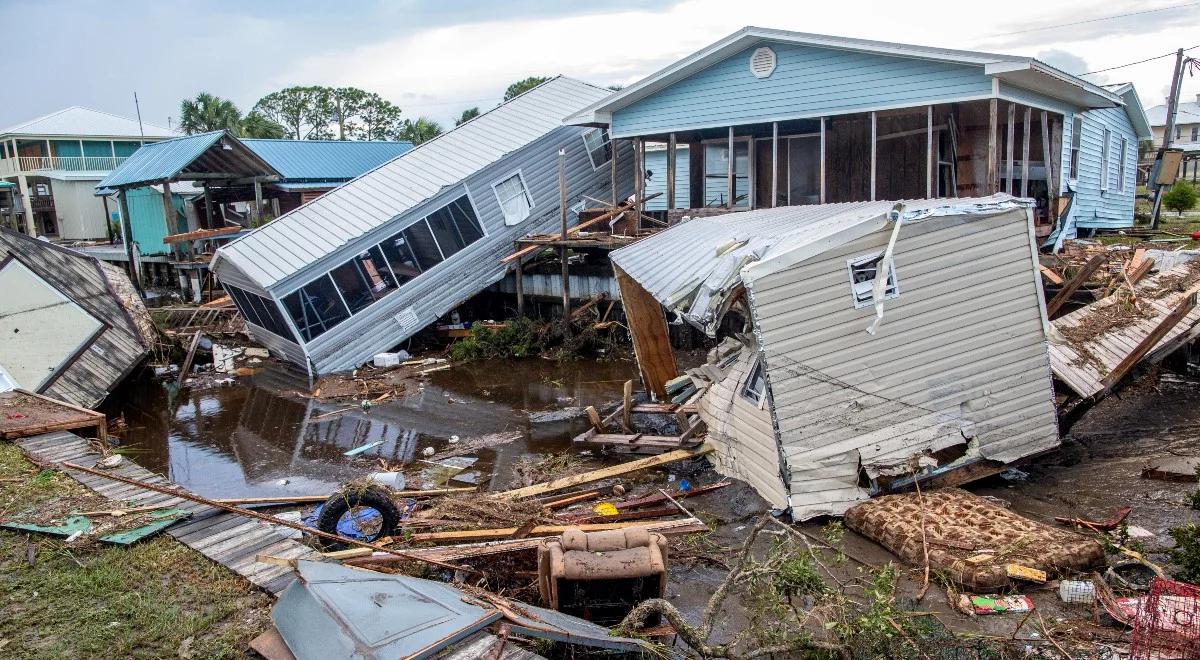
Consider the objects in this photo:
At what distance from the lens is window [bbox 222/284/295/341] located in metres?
18.5

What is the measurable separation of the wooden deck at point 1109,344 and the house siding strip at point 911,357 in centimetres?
80

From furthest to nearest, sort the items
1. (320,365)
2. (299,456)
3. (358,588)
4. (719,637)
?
(320,365) → (299,456) → (719,637) → (358,588)

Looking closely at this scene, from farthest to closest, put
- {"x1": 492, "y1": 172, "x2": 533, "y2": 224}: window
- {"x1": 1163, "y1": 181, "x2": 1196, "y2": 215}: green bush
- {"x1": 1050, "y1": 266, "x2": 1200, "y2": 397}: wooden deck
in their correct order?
{"x1": 1163, "y1": 181, "x2": 1196, "y2": 215}: green bush → {"x1": 492, "y1": 172, "x2": 533, "y2": 224}: window → {"x1": 1050, "y1": 266, "x2": 1200, "y2": 397}: wooden deck

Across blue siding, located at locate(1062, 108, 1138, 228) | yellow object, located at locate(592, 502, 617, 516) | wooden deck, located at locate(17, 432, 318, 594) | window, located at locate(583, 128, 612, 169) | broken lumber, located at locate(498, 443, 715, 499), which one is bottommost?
broken lumber, located at locate(498, 443, 715, 499)

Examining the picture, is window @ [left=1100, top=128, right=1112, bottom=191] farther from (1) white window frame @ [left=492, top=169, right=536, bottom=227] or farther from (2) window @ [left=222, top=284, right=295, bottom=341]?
(2) window @ [left=222, top=284, right=295, bottom=341]

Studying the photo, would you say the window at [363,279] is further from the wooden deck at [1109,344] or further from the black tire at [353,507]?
the wooden deck at [1109,344]

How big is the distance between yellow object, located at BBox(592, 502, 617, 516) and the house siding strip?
213 cm

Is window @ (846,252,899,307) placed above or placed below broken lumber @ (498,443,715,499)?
above

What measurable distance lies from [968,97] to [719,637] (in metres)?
11.6

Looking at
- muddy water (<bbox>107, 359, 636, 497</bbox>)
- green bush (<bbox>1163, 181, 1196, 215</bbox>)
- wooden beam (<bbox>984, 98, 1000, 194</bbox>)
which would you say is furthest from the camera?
green bush (<bbox>1163, 181, 1196, 215</bbox>)

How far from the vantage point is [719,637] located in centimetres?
732

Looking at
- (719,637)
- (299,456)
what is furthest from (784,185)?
(719,637)

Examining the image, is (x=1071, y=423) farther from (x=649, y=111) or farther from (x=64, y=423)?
(x=64, y=423)

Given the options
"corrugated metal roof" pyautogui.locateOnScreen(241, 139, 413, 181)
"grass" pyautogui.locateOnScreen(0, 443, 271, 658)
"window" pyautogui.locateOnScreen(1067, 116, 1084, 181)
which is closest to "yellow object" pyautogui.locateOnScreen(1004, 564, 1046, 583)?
"grass" pyautogui.locateOnScreen(0, 443, 271, 658)
